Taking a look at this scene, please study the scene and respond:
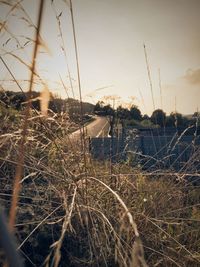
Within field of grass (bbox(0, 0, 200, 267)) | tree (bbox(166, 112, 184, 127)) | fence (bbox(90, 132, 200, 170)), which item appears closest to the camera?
field of grass (bbox(0, 0, 200, 267))

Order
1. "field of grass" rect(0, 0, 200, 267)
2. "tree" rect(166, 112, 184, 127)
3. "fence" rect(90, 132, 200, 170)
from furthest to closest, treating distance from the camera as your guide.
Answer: "tree" rect(166, 112, 184, 127)
"fence" rect(90, 132, 200, 170)
"field of grass" rect(0, 0, 200, 267)

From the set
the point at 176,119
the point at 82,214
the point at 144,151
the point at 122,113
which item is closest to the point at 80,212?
the point at 82,214

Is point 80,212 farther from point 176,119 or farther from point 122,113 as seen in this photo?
point 122,113

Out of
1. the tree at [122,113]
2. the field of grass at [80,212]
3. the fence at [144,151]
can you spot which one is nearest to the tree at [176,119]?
the fence at [144,151]

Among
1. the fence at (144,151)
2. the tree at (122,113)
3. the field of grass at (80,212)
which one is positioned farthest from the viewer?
the tree at (122,113)

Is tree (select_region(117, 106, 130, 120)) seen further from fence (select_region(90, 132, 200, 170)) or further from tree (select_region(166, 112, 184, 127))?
tree (select_region(166, 112, 184, 127))

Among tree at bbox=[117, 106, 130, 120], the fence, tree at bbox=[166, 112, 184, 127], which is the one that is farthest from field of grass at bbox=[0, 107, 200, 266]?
tree at bbox=[117, 106, 130, 120]

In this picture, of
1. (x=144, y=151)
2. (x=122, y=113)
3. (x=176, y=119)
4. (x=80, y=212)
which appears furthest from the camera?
(x=144, y=151)

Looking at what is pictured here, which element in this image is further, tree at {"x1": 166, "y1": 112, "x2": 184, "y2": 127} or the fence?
tree at {"x1": 166, "y1": 112, "x2": 184, "y2": 127}

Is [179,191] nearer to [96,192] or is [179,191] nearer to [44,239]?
[96,192]

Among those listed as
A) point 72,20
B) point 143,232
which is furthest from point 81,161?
point 72,20

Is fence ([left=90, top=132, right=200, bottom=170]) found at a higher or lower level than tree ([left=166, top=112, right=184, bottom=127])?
lower

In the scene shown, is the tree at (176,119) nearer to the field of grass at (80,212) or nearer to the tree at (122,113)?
the tree at (122,113)

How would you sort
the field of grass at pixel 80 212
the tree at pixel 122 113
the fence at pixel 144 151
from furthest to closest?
the tree at pixel 122 113 → the fence at pixel 144 151 → the field of grass at pixel 80 212
